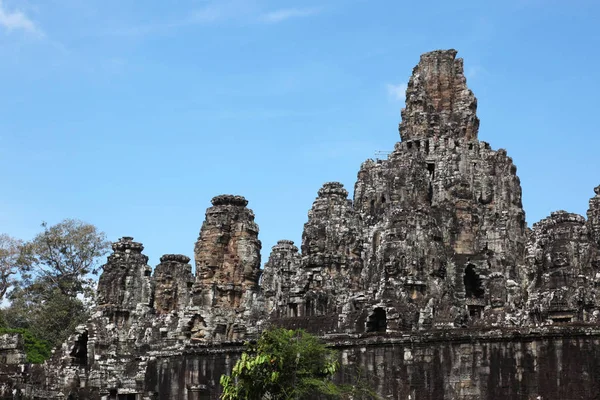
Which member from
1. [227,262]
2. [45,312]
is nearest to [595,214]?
[227,262]

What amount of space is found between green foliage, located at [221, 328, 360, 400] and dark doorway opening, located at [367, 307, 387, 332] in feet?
20.8

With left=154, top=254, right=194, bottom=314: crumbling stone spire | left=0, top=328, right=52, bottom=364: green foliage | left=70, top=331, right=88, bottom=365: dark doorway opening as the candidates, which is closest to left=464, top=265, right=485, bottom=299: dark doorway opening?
left=154, top=254, right=194, bottom=314: crumbling stone spire

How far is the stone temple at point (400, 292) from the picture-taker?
91.7 ft

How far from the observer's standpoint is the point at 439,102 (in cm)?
6194

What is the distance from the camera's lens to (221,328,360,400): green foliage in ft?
82.4

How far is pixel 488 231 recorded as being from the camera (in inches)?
2180

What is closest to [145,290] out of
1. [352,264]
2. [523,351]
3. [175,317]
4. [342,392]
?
[175,317]

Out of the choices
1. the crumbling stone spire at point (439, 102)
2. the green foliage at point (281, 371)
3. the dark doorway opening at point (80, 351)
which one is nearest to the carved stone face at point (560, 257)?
the green foliage at point (281, 371)

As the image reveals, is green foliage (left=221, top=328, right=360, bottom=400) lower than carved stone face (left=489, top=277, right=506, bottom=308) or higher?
lower

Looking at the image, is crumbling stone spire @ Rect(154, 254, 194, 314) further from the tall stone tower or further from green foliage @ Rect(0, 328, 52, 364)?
green foliage @ Rect(0, 328, 52, 364)

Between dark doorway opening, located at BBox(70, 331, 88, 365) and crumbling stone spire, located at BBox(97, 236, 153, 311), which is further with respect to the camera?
crumbling stone spire, located at BBox(97, 236, 153, 311)

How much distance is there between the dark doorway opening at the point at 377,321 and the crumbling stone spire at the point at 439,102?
28.1 m

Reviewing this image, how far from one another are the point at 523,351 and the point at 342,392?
537 centimetres

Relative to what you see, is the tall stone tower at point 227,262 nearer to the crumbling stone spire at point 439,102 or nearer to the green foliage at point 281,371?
the green foliage at point 281,371
